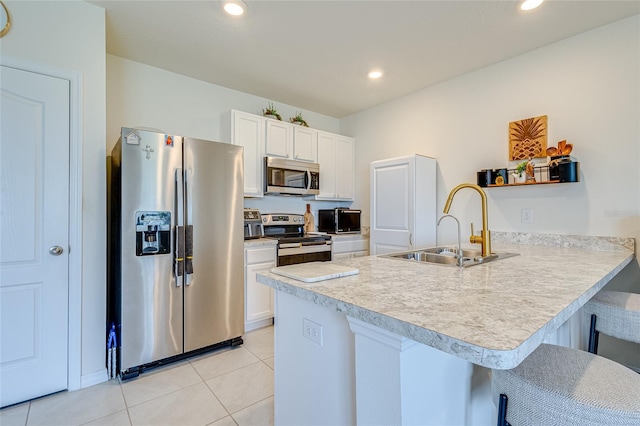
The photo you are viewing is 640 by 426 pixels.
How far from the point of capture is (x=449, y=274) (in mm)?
1323

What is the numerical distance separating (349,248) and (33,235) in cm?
283

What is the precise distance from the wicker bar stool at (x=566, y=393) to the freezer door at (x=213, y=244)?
2101mm

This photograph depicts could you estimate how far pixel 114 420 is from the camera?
66.7 inches

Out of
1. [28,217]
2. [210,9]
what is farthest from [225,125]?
[28,217]

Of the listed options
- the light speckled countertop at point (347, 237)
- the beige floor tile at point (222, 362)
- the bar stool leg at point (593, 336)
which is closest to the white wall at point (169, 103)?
the light speckled countertop at point (347, 237)

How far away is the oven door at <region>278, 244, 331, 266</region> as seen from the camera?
10.2 ft

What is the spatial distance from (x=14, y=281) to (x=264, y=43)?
240 cm

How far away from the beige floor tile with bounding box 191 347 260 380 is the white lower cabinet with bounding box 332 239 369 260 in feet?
4.78

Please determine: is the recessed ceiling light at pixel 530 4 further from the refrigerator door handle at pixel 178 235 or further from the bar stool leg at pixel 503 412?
the refrigerator door handle at pixel 178 235

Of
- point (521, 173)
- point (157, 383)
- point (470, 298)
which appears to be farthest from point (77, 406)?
point (521, 173)

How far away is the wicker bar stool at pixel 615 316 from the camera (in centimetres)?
149

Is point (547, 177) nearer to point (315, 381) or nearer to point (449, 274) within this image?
point (449, 274)

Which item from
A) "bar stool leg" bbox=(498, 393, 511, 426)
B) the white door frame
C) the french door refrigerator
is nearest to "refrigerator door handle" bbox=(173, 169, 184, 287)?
the french door refrigerator

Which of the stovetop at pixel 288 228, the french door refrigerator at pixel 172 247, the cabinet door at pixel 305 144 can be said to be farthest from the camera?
the cabinet door at pixel 305 144
